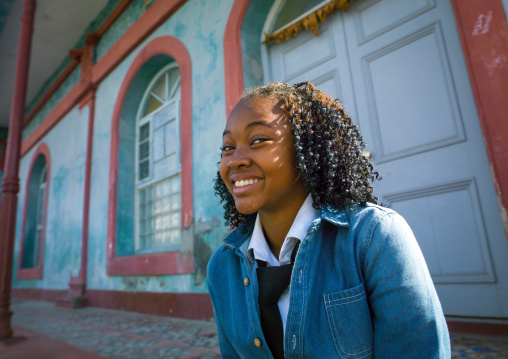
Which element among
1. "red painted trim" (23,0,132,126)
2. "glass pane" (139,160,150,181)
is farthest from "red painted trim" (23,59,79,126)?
"glass pane" (139,160,150,181)

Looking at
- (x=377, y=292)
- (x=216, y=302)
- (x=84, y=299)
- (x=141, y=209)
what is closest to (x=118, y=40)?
(x=141, y=209)

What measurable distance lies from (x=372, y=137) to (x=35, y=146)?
9823mm

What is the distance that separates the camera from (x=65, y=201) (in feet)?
23.4

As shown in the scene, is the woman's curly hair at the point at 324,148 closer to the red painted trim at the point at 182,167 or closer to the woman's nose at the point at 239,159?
the woman's nose at the point at 239,159

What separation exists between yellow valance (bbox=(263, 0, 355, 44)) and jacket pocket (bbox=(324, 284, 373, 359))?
3.10 metres

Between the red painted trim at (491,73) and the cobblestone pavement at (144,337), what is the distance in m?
0.74

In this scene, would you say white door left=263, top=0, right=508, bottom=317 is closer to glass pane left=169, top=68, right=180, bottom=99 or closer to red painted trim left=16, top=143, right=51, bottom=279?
glass pane left=169, top=68, right=180, bottom=99

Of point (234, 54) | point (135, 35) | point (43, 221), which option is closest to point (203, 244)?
point (234, 54)

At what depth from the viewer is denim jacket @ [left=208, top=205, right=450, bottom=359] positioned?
77 cm

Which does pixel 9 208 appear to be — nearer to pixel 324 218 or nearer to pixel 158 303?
pixel 158 303

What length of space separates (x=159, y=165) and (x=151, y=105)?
1230mm

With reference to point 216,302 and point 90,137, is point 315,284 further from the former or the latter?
point 90,137

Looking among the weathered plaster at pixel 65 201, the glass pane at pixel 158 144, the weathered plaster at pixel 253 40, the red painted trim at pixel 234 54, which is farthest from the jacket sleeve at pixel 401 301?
the weathered plaster at pixel 65 201

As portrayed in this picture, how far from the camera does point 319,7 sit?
10.9ft
